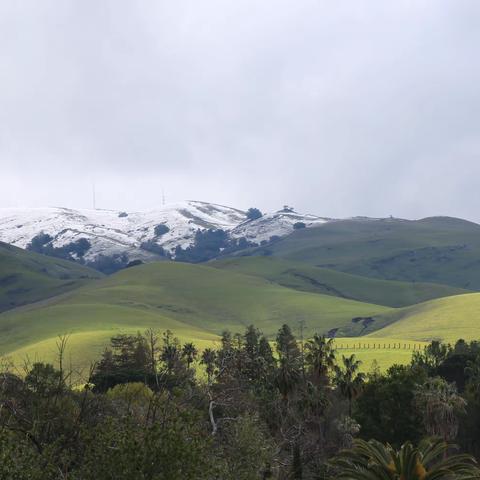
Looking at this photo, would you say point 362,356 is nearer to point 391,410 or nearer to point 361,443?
point 391,410

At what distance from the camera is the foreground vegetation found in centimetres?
2581

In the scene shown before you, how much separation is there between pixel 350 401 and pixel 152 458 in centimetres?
6214

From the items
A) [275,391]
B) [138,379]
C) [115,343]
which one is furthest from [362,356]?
[275,391]

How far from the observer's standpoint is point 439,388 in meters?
76.8

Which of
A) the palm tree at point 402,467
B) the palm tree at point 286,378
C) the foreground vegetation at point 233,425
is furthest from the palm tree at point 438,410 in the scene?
the palm tree at point 402,467

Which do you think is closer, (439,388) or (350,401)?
(439,388)

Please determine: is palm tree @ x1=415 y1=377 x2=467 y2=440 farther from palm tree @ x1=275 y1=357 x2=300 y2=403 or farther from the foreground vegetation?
palm tree @ x1=275 y1=357 x2=300 y2=403

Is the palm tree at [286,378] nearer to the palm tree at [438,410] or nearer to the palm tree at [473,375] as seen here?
the palm tree at [438,410]

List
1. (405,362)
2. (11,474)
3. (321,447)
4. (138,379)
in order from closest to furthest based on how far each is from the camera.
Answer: (11,474) → (321,447) → (138,379) → (405,362)

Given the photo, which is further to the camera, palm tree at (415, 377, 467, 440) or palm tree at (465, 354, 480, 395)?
palm tree at (465, 354, 480, 395)

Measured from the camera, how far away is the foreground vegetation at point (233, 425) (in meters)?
25.8

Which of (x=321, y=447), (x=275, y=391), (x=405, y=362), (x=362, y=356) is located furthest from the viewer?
(x=362, y=356)

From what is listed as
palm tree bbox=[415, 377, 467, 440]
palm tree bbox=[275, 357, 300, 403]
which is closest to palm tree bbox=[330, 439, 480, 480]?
palm tree bbox=[415, 377, 467, 440]

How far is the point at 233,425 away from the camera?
50.3 metres
